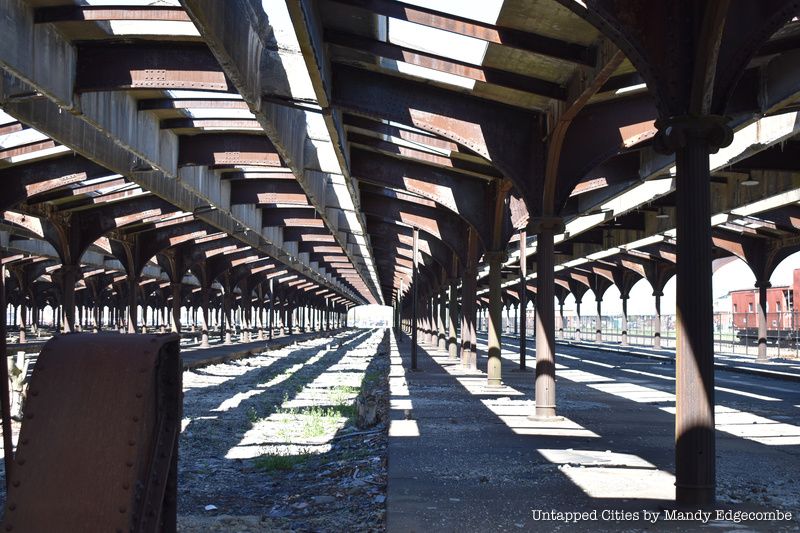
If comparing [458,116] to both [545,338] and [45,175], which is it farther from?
[45,175]

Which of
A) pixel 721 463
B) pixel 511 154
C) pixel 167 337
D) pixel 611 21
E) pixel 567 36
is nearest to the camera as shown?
pixel 167 337

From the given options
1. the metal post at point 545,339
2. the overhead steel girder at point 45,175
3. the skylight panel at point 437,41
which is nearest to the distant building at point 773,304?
the metal post at point 545,339

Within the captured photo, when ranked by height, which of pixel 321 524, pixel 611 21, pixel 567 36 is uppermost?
pixel 567 36

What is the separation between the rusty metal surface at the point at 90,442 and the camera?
11.1ft

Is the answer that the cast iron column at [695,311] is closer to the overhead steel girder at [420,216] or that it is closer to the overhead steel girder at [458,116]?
the overhead steel girder at [458,116]

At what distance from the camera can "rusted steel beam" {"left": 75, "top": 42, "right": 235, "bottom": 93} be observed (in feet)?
36.3

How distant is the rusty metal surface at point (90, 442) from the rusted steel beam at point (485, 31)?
657 centimetres

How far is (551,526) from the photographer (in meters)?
5.92

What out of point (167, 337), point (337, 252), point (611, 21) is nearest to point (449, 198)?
point (611, 21)

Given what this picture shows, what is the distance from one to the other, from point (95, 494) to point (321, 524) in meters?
3.64

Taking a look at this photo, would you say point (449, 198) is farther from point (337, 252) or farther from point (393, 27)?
point (337, 252)

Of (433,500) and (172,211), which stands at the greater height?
(172,211)

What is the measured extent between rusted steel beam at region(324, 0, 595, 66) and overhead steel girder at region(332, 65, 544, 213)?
2.46 m

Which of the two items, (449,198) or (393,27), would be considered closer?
(393,27)
